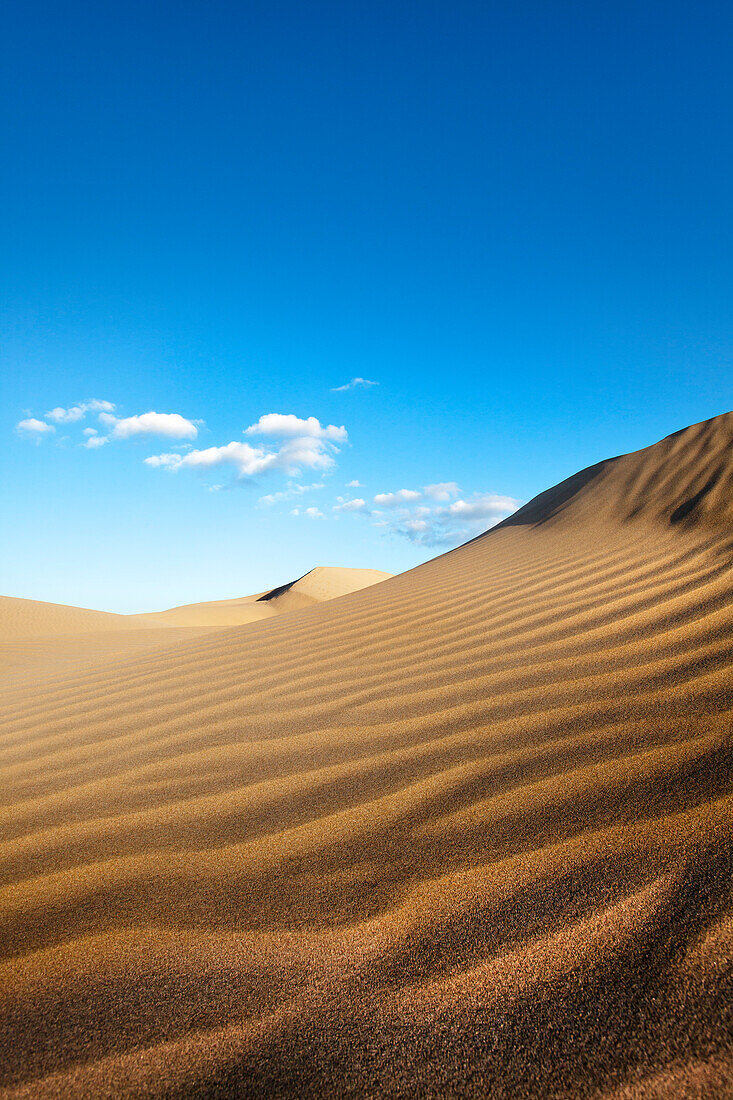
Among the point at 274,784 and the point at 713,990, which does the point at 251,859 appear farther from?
the point at 713,990

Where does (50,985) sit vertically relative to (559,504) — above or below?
below

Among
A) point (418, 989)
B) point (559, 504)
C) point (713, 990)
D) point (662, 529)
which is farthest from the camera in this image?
point (559, 504)

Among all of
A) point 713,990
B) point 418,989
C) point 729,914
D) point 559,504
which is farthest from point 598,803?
point 559,504

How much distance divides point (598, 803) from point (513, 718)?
22.7 inches

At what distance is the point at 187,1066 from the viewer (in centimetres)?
88

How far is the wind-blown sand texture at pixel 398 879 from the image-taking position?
87 centimetres

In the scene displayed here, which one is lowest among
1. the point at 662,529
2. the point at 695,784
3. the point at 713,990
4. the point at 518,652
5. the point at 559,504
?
the point at 713,990

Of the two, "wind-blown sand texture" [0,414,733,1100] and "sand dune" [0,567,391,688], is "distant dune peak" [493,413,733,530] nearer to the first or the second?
"wind-blown sand texture" [0,414,733,1100]

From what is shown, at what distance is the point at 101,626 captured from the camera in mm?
12844

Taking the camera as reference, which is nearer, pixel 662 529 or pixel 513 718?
pixel 513 718

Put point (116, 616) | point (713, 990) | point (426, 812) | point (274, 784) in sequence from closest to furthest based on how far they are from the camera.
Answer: point (713, 990) < point (426, 812) < point (274, 784) < point (116, 616)

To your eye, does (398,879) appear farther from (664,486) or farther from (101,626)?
(101,626)

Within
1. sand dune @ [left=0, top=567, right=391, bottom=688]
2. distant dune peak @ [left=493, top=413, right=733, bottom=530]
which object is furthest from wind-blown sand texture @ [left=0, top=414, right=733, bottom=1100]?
sand dune @ [left=0, top=567, right=391, bottom=688]

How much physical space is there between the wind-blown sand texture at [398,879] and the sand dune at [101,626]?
2.99 metres
